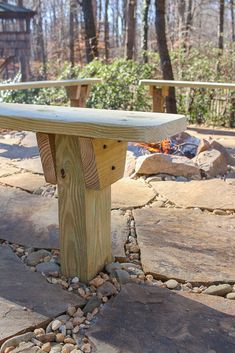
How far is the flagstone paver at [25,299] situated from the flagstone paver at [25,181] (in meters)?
1.11

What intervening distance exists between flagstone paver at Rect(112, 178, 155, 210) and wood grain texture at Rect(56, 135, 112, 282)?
0.78m

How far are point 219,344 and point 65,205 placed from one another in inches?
30.5

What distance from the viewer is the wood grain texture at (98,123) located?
1.33 meters

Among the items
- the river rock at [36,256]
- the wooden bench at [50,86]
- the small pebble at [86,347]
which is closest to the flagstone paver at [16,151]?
the wooden bench at [50,86]

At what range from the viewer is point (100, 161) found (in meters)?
1.53

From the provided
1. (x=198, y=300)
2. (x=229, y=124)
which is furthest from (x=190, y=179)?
(x=229, y=124)

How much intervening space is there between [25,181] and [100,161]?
1607 mm

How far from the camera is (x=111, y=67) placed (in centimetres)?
665

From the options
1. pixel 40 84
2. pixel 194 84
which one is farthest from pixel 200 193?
pixel 40 84

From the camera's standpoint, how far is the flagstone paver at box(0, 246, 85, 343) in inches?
55.9

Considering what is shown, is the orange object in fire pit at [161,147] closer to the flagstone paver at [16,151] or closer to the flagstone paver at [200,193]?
the flagstone paver at [200,193]

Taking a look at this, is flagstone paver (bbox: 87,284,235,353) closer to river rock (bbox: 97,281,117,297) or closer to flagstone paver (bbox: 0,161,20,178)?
river rock (bbox: 97,281,117,297)

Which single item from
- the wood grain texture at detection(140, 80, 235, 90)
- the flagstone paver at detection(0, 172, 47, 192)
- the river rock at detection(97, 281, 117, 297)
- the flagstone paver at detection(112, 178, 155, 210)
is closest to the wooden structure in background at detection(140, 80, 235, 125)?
the wood grain texture at detection(140, 80, 235, 90)

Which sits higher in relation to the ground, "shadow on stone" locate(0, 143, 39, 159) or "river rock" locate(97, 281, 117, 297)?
"shadow on stone" locate(0, 143, 39, 159)
